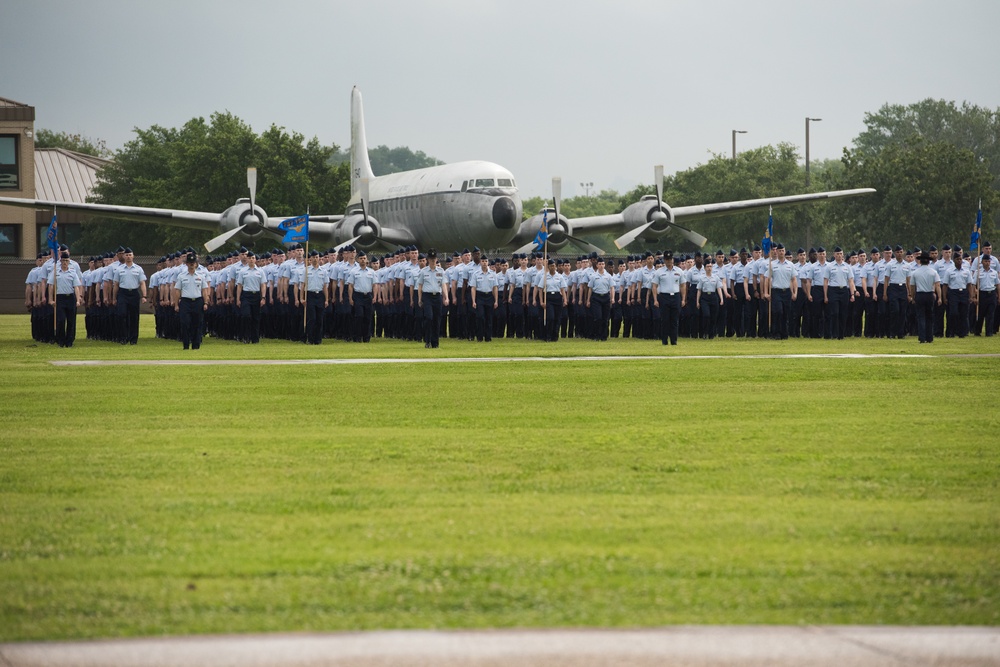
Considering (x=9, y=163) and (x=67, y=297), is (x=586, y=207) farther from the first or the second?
(x=67, y=297)

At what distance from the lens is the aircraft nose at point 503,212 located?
134 ft

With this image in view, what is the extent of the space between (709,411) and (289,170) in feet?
197

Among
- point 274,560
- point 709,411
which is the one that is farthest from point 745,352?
point 274,560

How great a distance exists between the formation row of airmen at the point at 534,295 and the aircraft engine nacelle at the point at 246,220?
12.0 metres

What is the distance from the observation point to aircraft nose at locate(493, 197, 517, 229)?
40875 millimetres

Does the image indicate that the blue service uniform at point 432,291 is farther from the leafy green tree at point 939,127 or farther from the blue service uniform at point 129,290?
the leafy green tree at point 939,127

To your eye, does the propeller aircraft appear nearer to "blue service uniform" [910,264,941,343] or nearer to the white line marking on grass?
Answer: "blue service uniform" [910,264,941,343]

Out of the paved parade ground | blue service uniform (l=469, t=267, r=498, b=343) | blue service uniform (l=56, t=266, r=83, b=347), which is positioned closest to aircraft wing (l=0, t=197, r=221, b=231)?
blue service uniform (l=56, t=266, r=83, b=347)

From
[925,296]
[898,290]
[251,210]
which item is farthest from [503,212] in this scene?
[925,296]

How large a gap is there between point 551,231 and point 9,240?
34.4 meters

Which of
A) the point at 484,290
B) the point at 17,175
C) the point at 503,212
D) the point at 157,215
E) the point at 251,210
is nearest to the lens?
the point at 484,290

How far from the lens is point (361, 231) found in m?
43.1

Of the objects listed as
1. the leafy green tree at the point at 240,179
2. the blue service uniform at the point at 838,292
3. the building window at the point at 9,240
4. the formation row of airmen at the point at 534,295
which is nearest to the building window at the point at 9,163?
the building window at the point at 9,240

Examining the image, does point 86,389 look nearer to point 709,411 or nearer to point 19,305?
point 709,411
